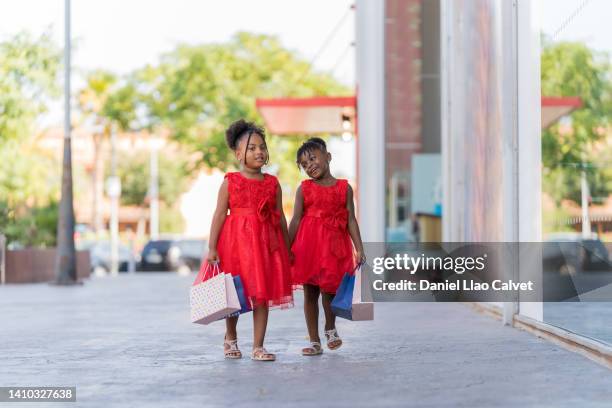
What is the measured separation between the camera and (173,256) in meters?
38.8

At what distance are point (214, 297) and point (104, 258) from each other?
3328 centimetres

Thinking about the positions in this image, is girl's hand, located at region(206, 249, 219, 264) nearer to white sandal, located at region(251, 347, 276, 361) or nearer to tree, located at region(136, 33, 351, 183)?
white sandal, located at region(251, 347, 276, 361)

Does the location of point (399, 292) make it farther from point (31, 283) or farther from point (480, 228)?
point (31, 283)

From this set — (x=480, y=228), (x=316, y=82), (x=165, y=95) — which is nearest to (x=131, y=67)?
(x=165, y=95)

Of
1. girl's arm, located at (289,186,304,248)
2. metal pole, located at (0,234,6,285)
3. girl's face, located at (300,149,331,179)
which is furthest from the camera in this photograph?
metal pole, located at (0,234,6,285)

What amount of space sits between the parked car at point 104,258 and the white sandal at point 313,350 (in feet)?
103

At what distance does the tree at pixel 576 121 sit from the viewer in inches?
333

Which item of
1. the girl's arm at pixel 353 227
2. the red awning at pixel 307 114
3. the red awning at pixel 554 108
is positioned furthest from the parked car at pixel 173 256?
the girl's arm at pixel 353 227

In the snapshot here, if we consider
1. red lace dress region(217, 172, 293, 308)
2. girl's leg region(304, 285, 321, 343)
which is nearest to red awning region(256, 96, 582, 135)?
girl's leg region(304, 285, 321, 343)

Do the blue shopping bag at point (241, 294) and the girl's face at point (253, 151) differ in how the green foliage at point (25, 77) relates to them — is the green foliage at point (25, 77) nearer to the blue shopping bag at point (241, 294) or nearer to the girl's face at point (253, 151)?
the girl's face at point (253, 151)

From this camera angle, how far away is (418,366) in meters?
7.10

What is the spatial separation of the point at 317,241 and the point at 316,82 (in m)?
32.3

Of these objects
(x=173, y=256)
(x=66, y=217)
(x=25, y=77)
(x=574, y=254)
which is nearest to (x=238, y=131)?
(x=574, y=254)

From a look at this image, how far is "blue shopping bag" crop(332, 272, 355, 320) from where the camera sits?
8.05 m
